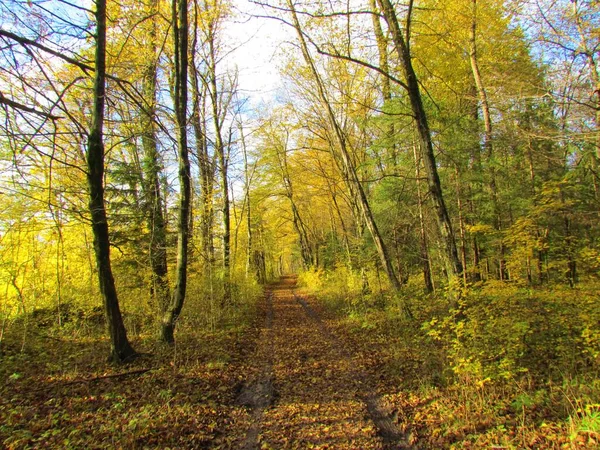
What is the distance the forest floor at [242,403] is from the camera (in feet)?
11.3

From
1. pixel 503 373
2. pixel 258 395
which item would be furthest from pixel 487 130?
pixel 258 395

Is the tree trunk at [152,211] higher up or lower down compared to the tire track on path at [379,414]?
higher up

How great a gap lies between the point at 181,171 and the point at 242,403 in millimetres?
5164

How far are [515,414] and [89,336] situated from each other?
873 cm

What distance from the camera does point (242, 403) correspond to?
15.2 ft

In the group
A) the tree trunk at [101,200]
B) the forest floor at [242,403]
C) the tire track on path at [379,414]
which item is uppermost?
the tree trunk at [101,200]

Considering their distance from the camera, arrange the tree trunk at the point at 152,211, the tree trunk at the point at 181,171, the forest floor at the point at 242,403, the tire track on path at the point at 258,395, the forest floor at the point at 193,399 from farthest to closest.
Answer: the tree trunk at the point at 152,211
the tree trunk at the point at 181,171
the tire track on path at the point at 258,395
the forest floor at the point at 193,399
the forest floor at the point at 242,403

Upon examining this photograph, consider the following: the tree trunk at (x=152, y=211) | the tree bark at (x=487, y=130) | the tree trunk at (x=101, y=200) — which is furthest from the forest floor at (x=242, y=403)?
the tree bark at (x=487, y=130)

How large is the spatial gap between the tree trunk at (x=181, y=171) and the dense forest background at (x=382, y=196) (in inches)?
1.9

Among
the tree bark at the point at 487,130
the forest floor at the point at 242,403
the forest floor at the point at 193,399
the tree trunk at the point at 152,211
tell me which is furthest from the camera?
the tree bark at the point at 487,130

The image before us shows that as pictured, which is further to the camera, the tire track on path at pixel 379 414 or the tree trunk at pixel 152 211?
the tree trunk at pixel 152 211

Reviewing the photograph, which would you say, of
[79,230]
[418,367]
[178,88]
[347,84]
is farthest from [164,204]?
[418,367]

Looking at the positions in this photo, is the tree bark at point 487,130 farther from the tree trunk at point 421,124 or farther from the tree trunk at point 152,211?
the tree trunk at point 152,211

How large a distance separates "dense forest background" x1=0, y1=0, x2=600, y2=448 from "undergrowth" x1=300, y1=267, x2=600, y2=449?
45 mm
